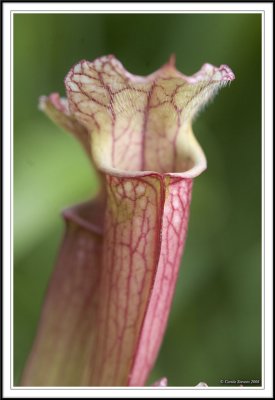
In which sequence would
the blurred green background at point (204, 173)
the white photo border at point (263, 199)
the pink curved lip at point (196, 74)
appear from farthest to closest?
the blurred green background at point (204, 173), the white photo border at point (263, 199), the pink curved lip at point (196, 74)

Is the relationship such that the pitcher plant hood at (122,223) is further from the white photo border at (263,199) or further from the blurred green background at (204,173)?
the blurred green background at (204,173)

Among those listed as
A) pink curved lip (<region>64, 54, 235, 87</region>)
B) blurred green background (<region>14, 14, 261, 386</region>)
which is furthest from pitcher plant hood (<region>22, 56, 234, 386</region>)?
blurred green background (<region>14, 14, 261, 386</region>)

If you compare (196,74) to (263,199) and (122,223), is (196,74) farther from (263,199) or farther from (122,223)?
(263,199)

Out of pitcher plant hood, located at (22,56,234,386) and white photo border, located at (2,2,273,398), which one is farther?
white photo border, located at (2,2,273,398)

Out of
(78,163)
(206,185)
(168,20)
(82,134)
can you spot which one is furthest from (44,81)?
(82,134)

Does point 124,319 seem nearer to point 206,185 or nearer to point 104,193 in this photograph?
point 104,193

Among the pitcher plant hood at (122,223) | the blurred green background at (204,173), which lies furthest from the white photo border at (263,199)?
the blurred green background at (204,173)

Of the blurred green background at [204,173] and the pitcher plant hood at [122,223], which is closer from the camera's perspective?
the pitcher plant hood at [122,223]

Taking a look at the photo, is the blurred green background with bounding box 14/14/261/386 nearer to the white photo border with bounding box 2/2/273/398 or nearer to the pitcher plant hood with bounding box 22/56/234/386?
the white photo border with bounding box 2/2/273/398
